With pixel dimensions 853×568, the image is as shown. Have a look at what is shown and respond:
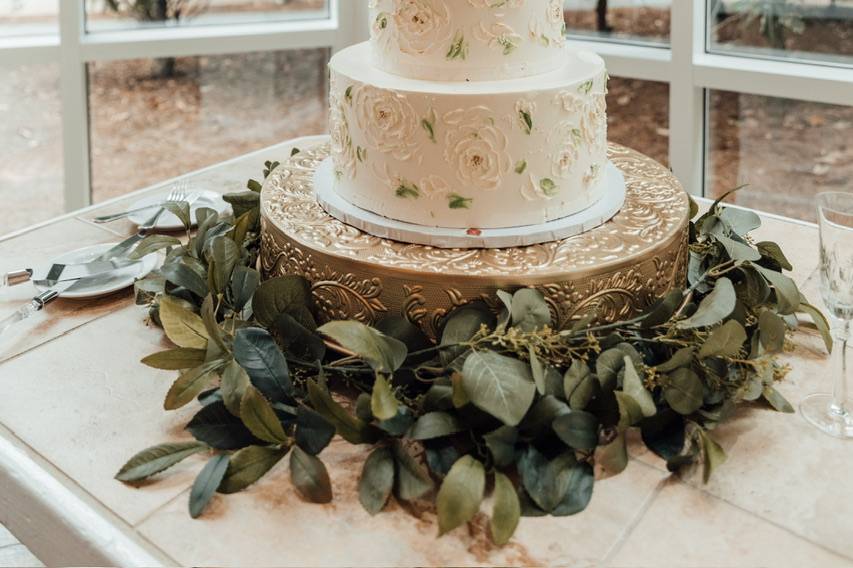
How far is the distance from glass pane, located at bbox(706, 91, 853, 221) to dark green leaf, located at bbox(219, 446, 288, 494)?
183cm

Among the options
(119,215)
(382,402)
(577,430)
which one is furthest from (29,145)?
(577,430)

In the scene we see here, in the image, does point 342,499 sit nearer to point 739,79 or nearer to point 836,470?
point 836,470

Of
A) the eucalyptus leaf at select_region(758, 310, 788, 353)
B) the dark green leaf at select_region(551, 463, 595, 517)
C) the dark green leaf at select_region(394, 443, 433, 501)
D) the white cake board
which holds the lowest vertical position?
the dark green leaf at select_region(551, 463, 595, 517)

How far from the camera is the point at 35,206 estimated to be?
8.96 ft

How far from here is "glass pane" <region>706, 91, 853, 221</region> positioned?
2.26 meters

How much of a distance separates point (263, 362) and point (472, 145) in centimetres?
40

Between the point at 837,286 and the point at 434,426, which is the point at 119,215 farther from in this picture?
the point at 837,286

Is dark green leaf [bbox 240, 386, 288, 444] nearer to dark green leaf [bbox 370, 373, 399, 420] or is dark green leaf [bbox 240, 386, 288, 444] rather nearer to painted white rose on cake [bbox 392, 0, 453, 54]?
dark green leaf [bbox 370, 373, 399, 420]

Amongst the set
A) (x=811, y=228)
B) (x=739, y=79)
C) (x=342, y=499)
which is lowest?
(x=342, y=499)

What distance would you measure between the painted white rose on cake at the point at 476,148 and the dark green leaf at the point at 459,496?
442 millimetres

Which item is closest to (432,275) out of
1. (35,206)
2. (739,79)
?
(739,79)

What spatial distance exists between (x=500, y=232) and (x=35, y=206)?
204 centimetres

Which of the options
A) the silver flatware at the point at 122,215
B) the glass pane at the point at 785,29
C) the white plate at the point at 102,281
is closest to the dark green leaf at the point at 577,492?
the white plate at the point at 102,281

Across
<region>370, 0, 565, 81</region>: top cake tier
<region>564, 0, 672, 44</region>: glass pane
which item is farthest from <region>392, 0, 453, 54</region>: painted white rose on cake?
<region>564, 0, 672, 44</region>: glass pane
